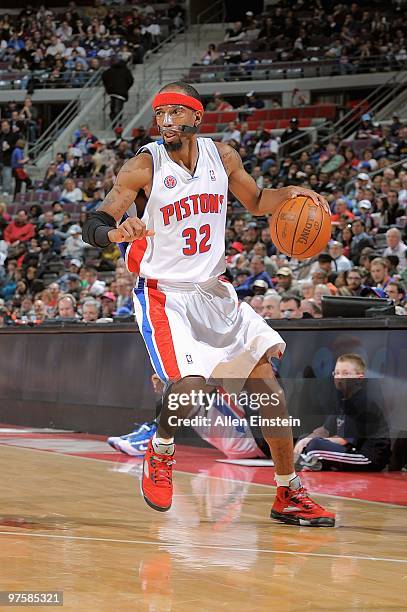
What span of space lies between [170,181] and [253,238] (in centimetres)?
981

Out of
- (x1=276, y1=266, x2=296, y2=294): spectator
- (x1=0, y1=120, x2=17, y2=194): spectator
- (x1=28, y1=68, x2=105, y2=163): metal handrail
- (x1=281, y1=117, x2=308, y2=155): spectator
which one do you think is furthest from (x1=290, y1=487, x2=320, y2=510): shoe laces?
(x1=28, y1=68, x2=105, y2=163): metal handrail

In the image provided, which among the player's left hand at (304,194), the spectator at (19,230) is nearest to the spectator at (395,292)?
the player's left hand at (304,194)

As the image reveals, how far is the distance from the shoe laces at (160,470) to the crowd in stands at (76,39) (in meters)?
23.9

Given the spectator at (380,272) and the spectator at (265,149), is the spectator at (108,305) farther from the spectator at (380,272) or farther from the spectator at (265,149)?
the spectator at (265,149)

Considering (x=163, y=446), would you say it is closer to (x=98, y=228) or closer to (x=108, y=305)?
(x=98, y=228)

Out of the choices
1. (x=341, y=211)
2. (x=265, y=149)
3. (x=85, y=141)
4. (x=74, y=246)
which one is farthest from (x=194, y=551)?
(x=85, y=141)

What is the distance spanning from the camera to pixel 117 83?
87.4 ft

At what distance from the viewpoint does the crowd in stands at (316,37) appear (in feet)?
80.4

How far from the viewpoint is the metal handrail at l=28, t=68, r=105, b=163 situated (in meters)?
27.6

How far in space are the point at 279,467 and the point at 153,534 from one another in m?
0.89

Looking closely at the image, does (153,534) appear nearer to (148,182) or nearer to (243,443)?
(148,182)

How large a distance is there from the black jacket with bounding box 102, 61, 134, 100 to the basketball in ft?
70.5

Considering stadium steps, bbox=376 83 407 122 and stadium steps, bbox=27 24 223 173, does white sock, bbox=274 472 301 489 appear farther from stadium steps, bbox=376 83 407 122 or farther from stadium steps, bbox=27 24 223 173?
stadium steps, bbox=27 24 223 173

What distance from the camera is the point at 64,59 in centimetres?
2923
